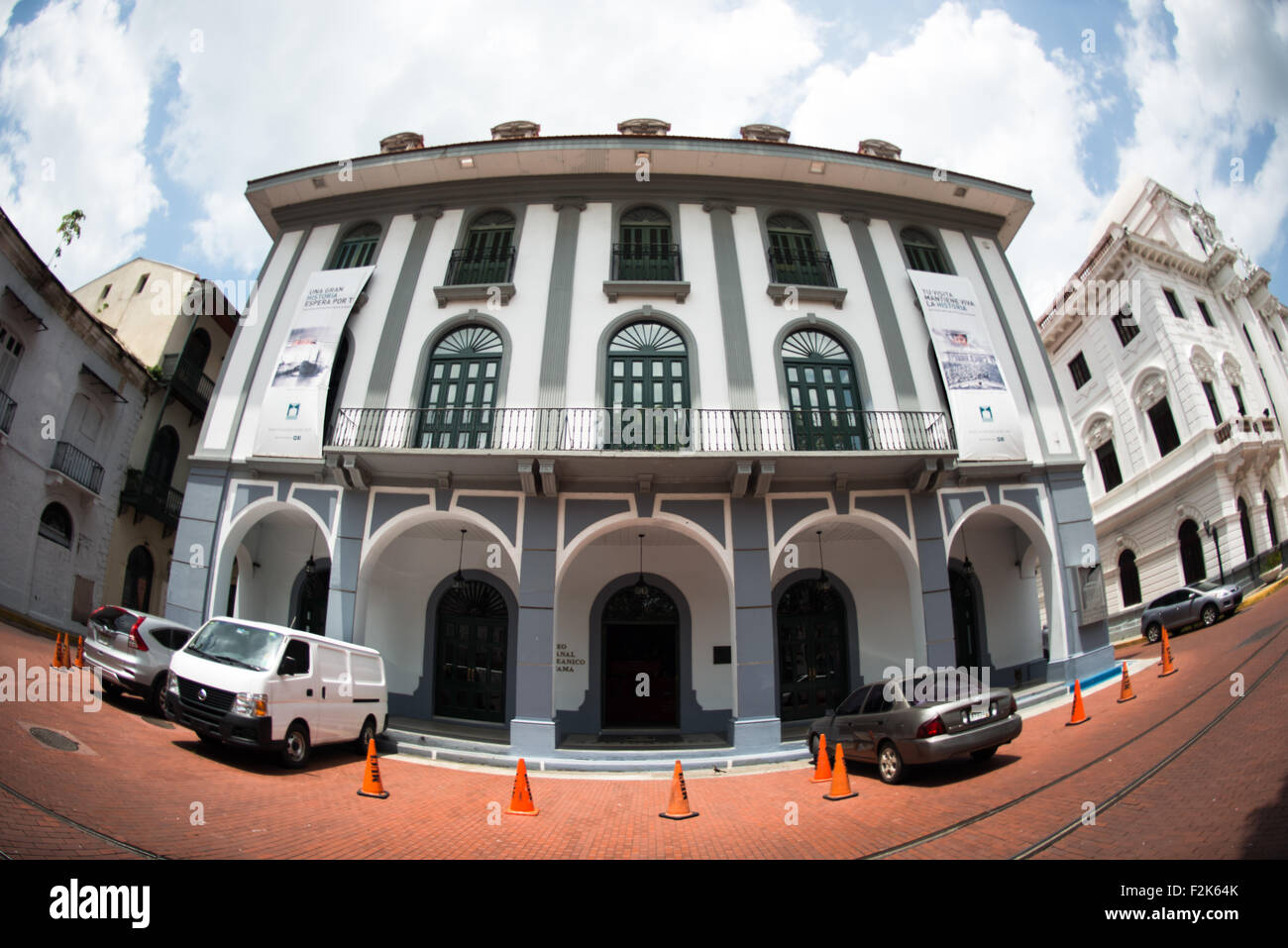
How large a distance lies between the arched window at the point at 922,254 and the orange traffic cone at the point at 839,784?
12.8 meters

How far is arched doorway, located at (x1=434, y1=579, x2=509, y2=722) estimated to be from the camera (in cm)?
1217

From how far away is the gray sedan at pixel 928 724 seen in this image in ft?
22.0

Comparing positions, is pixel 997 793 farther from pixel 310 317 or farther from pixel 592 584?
pixel 310 317

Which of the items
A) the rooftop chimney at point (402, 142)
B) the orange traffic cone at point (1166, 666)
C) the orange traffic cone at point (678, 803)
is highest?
the rooftop chimney at point (402, 142)

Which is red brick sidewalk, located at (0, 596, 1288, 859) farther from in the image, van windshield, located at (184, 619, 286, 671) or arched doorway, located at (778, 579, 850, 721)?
arched doorway, located at (778, 579, 850, 721)

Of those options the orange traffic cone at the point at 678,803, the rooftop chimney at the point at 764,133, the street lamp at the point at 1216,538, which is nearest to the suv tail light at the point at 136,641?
the orange traffic cone at the point at 678,803

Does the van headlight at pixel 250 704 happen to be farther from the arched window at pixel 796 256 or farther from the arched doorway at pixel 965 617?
the arched doorway at pixel 965 617

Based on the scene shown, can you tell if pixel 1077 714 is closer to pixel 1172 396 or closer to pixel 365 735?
pixel 365 735

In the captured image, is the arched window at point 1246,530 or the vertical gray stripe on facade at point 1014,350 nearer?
Answer: the vertical gray stripe on facade at point 1014,350

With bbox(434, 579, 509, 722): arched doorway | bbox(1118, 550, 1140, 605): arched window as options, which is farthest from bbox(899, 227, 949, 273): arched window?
bbox(434, 579, 509, 722): arched doorway

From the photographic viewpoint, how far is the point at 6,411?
1360cm

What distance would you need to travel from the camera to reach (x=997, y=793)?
5969mm

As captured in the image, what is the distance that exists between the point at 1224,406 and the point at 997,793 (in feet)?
56.3
